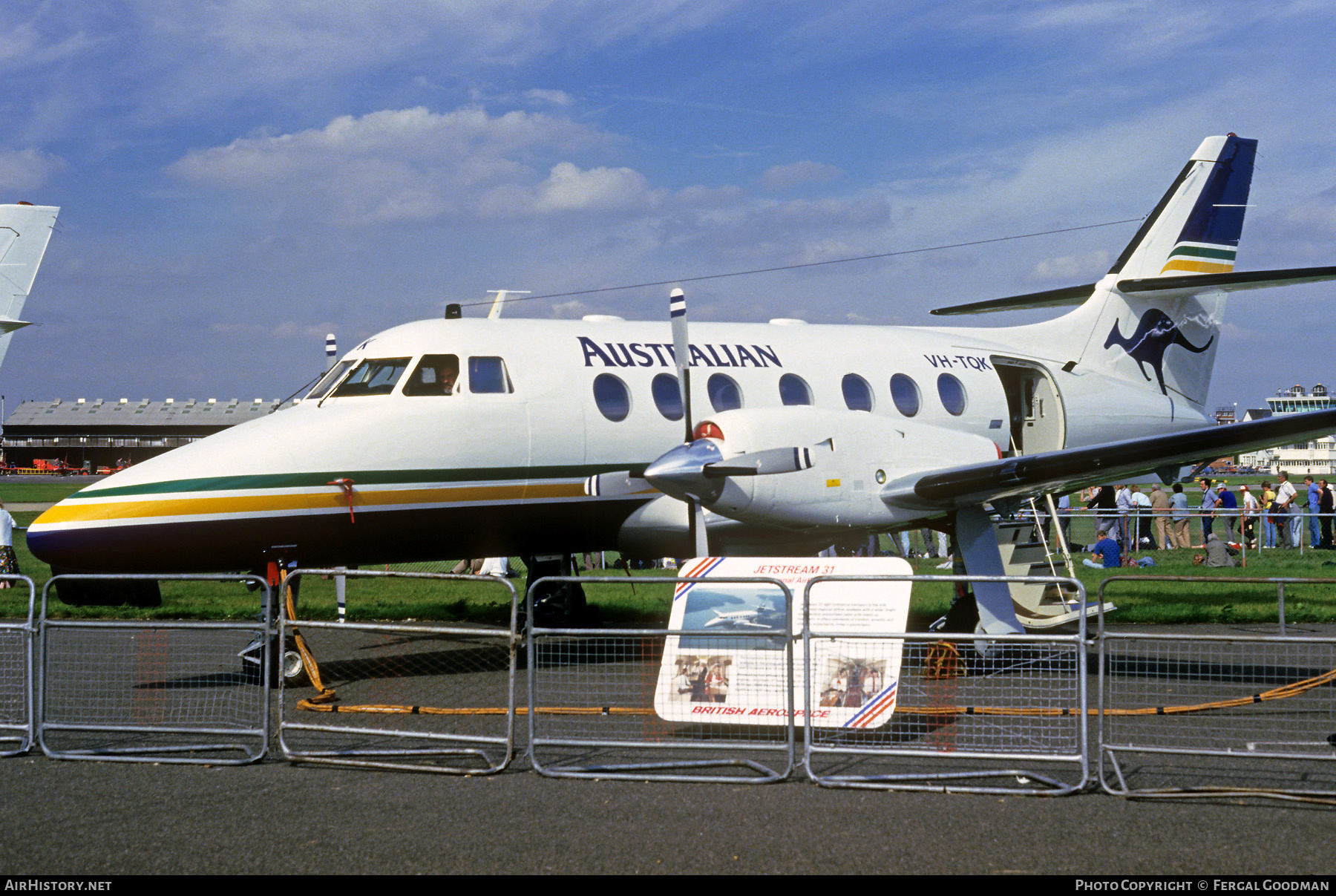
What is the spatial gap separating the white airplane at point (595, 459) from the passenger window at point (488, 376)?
0.02 m

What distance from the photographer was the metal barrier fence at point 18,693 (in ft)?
24.7

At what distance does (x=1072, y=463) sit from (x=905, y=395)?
3.20 metres

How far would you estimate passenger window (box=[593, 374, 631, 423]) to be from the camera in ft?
37.2

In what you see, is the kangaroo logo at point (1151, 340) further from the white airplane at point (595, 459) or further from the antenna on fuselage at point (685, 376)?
the antenna on fuselage at point (685, 376)

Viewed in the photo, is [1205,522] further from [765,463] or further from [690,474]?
[690,474]

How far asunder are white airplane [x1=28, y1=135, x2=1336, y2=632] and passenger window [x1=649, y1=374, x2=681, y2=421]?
0.02 meters

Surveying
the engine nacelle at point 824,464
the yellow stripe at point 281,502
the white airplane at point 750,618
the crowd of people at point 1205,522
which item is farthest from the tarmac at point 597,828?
the crowd of people at point 1205,522

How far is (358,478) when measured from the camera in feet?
32.6

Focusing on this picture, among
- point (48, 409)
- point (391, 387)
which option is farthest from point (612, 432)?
point (48, 409)

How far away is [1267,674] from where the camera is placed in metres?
10.4

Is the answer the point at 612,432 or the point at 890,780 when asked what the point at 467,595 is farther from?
the point at 890,780

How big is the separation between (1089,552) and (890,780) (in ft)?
55.1

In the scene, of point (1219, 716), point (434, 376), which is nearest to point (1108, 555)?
point (1219, 716)

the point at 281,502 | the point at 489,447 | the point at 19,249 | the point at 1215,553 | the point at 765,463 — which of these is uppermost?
the point at 19,249
